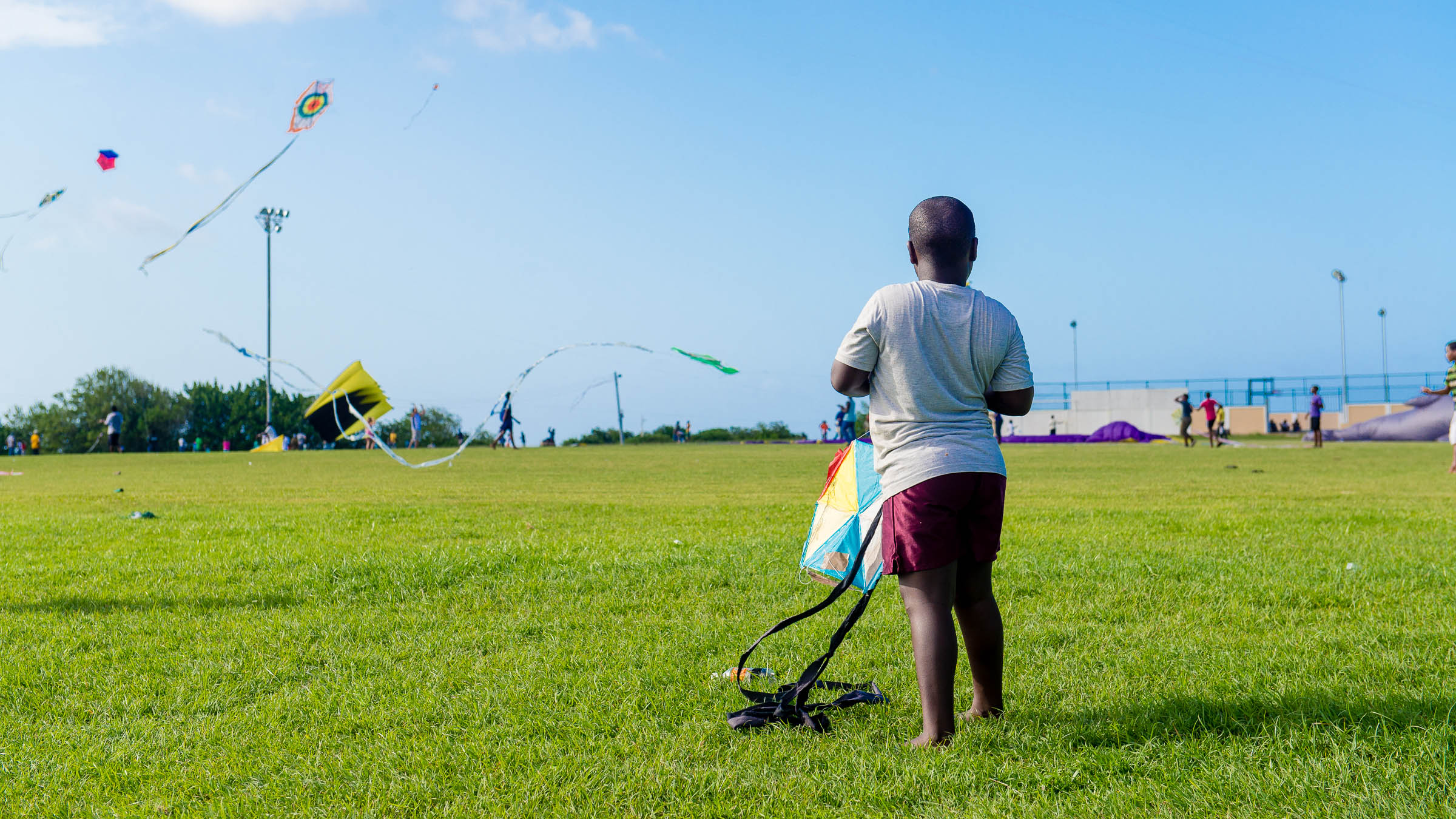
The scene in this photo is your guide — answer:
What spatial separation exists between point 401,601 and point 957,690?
3240 millimetres

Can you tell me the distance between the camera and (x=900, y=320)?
313 centimetres

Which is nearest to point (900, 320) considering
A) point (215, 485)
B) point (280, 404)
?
point (215, 485)

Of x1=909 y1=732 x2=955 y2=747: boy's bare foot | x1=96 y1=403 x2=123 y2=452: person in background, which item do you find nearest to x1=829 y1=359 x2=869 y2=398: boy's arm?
x1=909 y1=732 x2=955 y2=747: boy's bare foot

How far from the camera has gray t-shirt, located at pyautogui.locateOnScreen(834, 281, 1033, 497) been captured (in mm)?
3107

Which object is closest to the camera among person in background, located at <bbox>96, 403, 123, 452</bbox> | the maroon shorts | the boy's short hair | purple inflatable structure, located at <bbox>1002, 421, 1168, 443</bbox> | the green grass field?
the green grass field

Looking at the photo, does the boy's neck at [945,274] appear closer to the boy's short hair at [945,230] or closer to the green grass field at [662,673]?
the boy's short hair at [945,230]

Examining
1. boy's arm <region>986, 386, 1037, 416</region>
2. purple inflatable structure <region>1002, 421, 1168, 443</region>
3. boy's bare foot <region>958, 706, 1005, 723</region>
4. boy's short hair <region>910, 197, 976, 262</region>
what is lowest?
boy's bare foot <region>958, 706, 1005, 723</region>


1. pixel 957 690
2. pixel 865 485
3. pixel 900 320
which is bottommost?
pixel 957 690

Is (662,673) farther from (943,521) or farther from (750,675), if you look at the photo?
(943,521)

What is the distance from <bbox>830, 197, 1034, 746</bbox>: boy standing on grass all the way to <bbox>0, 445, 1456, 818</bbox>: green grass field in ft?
1.36

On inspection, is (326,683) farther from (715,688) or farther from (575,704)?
(715,688)

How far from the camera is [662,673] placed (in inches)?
157

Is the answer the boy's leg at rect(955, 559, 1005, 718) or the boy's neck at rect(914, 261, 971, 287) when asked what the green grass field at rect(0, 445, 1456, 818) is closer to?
the boy's leg at rect(955, 559, 1005, 718)

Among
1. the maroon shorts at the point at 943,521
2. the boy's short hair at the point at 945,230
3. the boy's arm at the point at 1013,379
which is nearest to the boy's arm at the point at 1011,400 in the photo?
the boy's arm at the point at 1013,379
